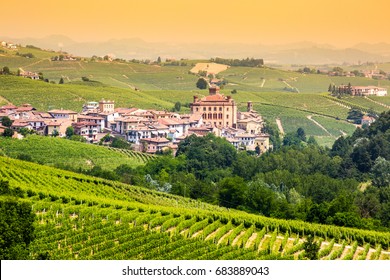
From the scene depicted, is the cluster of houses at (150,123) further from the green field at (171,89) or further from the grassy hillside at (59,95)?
the green field at (171,89)

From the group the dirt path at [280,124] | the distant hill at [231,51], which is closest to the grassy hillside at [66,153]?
the dirt path at [280,124]

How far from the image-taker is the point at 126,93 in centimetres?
6600

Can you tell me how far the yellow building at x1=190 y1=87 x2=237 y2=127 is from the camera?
5881 centimetres

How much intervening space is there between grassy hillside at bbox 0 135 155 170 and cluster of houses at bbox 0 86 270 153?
3583 millimetres

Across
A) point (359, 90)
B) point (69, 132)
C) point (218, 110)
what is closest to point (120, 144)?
point (69, 132)

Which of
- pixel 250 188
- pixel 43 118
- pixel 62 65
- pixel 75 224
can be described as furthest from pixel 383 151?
pixel 62 65

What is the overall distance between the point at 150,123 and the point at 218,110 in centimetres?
843

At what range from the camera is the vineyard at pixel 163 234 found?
17150 mm

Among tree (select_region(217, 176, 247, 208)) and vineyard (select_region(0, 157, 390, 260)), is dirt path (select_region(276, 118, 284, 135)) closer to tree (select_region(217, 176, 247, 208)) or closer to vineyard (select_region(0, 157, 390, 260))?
tree (select_region(217, 176, 247, 208))

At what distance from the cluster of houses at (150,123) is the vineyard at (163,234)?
22311 millimetres

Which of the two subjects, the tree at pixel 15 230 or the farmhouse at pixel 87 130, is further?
the farmhouse at pixel 87 130

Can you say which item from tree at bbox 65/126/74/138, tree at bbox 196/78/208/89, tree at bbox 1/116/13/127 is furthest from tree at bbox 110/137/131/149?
tree at bbox 196/78/208/89

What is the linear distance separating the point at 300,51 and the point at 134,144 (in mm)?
109441

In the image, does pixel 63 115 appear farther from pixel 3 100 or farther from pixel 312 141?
pixel 312 141
